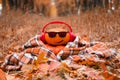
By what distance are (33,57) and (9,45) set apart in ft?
6.09

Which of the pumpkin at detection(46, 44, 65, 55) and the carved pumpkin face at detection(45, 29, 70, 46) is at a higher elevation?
the carved pumpkin face at detection(45, 29, 70, 46)

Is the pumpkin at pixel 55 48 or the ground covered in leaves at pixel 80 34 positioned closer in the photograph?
the ground covered in leaves at pixel 80 34

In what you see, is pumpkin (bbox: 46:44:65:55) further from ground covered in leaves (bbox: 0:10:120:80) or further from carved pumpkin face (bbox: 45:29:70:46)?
ground covered in leaves (bbox: 0:10:120:80)

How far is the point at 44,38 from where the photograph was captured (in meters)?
4.73

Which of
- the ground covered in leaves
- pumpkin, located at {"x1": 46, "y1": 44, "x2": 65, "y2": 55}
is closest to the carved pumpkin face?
pumpkin, located at {"x1": 46, "y1": 44, "x2": 65, "y2": 55}

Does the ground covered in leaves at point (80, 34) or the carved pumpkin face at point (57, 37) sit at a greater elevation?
the carved pumpkin face at point (57, 37)

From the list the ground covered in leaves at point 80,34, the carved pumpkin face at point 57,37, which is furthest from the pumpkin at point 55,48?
the ground covered in leaves at point 80,34

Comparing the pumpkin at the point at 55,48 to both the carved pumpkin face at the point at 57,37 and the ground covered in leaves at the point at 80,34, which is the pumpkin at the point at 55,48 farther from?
the ground covered in leaves at the point at 80,34

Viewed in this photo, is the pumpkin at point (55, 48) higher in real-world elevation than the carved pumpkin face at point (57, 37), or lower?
lower

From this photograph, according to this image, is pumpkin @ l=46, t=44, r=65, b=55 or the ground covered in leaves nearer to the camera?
the ground covered in leaves

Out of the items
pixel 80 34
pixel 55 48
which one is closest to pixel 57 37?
pixel 55 48

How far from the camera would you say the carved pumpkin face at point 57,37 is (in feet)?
15.1

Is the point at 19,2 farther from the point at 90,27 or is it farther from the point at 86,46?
the point at 86,46

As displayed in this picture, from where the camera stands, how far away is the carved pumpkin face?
4598 millimetres
